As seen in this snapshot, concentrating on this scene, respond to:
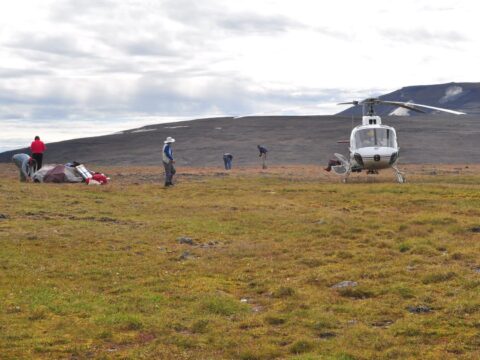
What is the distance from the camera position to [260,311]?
11195 millimetres

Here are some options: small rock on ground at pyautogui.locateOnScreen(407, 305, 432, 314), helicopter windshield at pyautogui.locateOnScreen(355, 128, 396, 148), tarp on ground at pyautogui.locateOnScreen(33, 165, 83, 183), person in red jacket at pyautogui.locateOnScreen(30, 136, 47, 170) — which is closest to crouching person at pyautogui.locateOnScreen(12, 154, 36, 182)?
person in red jacket at pyautogui.locateOnScreen(30, 136, 47, 170)

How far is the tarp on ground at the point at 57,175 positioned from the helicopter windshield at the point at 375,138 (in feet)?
47.6

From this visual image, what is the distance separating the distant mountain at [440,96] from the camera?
508 ft

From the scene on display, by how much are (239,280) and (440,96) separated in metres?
163

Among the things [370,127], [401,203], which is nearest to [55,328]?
[401,203]

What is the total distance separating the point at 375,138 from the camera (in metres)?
33.3

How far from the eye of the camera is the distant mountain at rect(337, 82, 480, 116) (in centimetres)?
15491

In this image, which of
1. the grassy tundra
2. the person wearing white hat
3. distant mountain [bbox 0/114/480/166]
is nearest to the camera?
the grassy tundra

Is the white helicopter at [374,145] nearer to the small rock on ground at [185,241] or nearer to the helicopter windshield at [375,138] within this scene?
the helicopter windshield at [375,138]

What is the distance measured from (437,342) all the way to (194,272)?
6.11 metres

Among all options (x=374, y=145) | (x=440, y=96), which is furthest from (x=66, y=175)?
(x=440, y=96)

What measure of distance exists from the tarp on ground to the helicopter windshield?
47.6 ft

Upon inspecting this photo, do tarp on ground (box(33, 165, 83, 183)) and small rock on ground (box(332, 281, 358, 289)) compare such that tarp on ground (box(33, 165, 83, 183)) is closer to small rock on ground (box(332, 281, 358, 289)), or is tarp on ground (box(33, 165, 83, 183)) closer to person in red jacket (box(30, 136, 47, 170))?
person in red jacket (box(30, 136, 47, 170))

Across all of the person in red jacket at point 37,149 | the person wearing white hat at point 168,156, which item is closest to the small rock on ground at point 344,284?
the person wearing white hat at point 168,156
